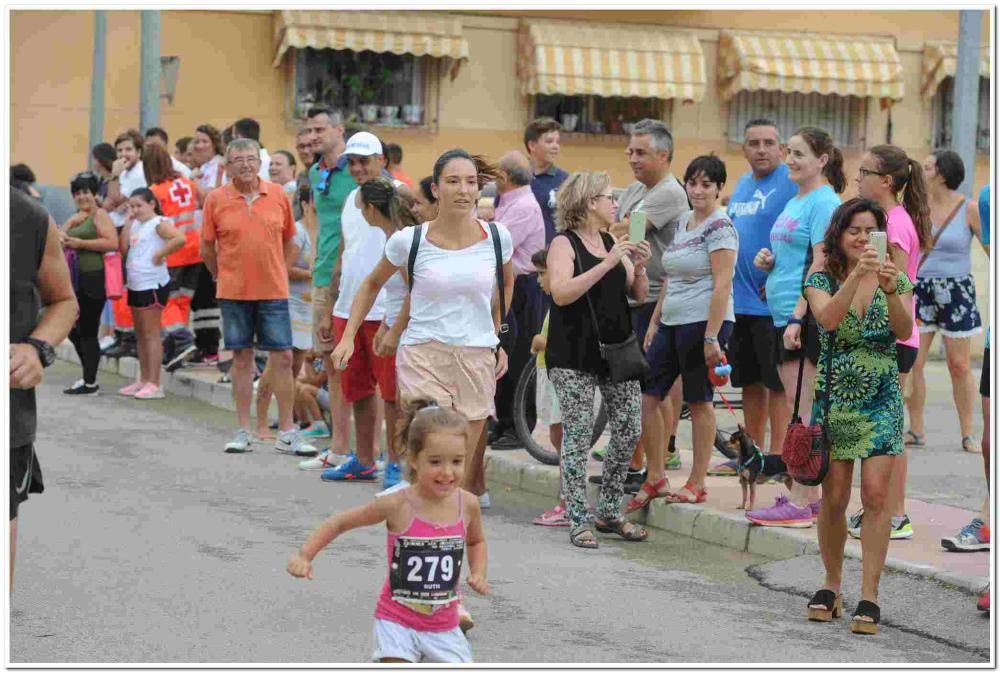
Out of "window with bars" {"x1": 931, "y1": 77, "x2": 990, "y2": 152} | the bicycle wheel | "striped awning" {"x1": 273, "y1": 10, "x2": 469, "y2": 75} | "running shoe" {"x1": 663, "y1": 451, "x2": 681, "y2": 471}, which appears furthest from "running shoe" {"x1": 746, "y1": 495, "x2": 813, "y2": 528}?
"window with bars" {"x1": 931, "y1": 77, "x2": 990, "y2": 152}

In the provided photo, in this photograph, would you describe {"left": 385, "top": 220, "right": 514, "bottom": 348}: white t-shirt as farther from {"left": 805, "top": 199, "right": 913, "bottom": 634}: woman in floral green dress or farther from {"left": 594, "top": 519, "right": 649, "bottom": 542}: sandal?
{"left": 805, "top": 199, "right": 913, "bottom": 634}: woman in floral green dress

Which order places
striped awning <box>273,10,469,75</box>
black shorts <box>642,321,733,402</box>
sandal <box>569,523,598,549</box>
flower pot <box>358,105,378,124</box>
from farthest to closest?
flower pot <box>358,105,378,124</box> < striped awning <box>273,10,469,75</box> < black shorts <box>642,321,733,402</box> < sandal <box>569,523,598,549</box>

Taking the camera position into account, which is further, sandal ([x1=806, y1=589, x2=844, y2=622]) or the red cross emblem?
the red cross emblem

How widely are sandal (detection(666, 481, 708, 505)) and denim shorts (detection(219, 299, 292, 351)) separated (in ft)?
11.2

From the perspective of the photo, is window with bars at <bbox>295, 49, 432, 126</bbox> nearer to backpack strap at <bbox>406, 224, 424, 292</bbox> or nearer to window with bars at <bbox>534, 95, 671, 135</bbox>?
window with bars at <bbox>534, 95, 671, 135</bbox>

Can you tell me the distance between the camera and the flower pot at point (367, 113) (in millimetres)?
24312

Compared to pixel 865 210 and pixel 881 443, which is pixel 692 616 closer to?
pixel 881 443

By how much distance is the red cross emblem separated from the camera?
48.9ft

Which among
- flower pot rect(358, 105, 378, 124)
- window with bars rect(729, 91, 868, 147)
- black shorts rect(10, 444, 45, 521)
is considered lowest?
black shorts rect(10, 444, 45, 521)

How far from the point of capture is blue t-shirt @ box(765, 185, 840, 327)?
8.45 meters

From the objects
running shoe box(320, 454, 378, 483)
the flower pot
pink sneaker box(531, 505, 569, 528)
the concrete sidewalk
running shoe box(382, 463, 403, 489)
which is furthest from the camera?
the flower pot

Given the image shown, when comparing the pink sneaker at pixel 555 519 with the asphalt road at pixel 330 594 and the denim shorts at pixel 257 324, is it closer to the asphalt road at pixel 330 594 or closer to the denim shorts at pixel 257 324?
the asphalt road at pixel 330 594

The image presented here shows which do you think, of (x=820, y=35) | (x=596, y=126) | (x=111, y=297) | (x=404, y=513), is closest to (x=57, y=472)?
(x=111, y=297)

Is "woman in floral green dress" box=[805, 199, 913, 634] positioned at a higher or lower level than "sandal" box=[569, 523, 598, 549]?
higher
